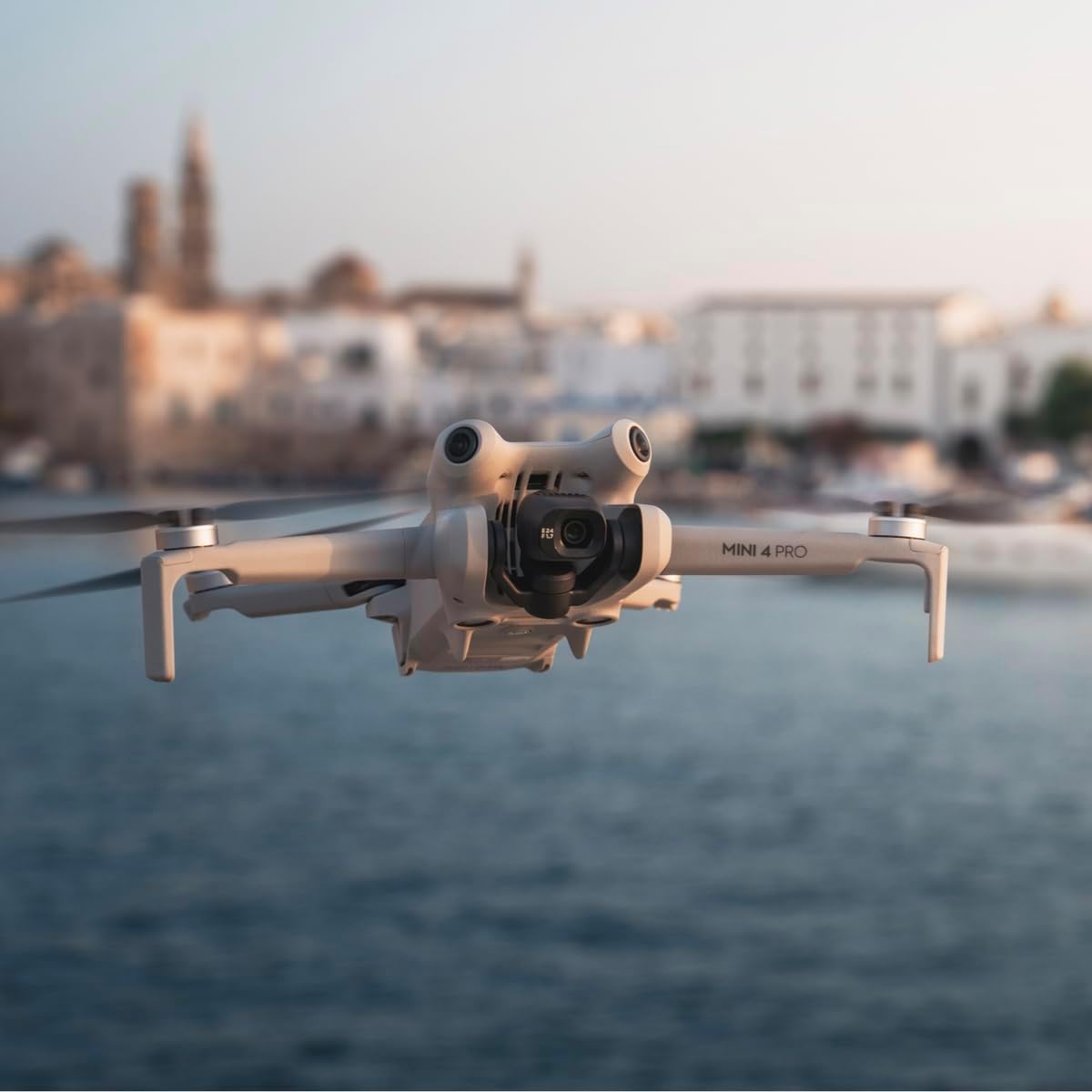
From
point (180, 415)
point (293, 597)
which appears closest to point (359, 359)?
point (180, 415)

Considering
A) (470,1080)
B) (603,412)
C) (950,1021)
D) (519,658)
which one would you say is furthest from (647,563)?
(603,412)

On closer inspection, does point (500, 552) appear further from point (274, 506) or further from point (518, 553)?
point (274, 506)

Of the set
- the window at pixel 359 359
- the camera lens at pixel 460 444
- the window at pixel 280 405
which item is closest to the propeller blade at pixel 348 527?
the camera lens at pixel 460 444

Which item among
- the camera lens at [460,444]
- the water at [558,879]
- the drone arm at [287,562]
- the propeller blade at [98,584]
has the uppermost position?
the camera lens at [460,444]

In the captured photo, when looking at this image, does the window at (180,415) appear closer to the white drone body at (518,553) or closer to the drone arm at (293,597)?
the drone arm at (293,597)

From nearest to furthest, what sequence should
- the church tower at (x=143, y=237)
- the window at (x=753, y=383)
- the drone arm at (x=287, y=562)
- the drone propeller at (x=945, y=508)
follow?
the drone arm at (x=287, y=562)
the drone propeller at (x=945, y=508)
the window at (x=753, y=383)
the church tower at (x=143, y=237)

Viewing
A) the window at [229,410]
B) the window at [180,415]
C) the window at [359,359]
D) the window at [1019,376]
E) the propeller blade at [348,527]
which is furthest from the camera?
the window at [180,415]

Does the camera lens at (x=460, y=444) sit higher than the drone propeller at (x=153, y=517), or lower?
higher

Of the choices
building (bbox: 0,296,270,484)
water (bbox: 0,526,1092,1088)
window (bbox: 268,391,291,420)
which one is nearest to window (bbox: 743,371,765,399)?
water (bbox: 0,526,1092,1088)

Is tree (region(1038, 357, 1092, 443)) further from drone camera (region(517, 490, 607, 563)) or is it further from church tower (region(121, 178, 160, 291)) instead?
drone camera (region(517, 490, 607, 563))
